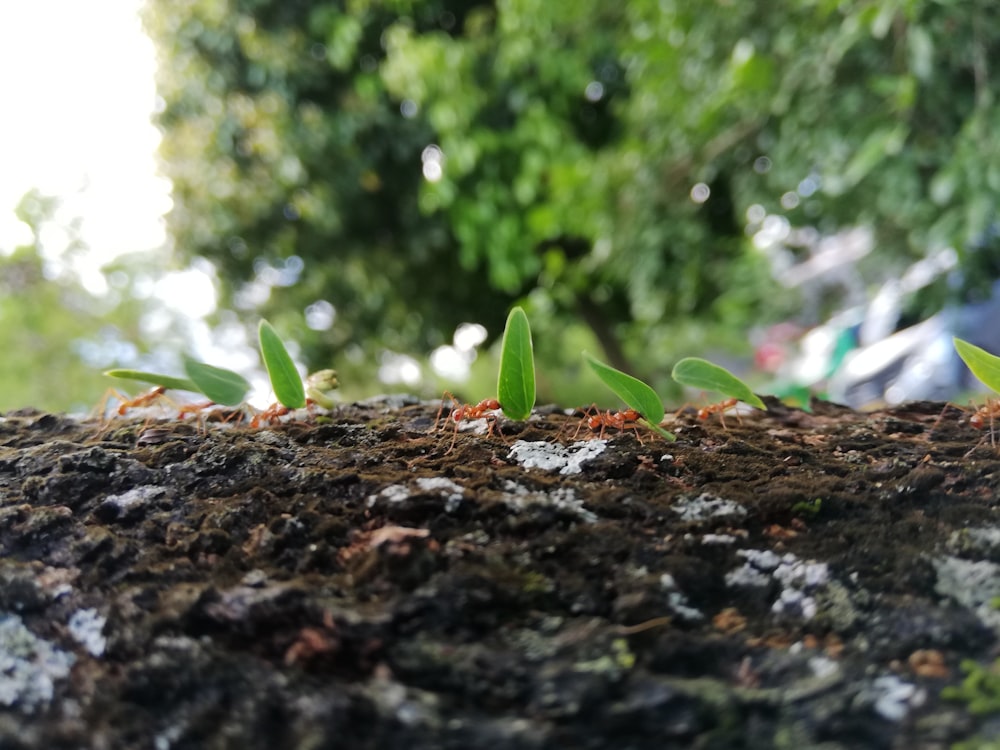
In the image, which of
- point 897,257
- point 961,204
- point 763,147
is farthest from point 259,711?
point 897,257

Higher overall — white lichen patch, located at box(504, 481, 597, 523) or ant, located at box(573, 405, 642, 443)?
ant, located at box(573, 405, 642, 443)

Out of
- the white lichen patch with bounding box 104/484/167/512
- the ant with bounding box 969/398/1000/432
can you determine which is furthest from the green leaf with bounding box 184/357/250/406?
the ant with bounding box 969/398/1000/432

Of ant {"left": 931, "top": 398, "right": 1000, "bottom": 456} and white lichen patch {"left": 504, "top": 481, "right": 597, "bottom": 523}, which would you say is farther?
ant {"left": 931, "top": 398, "right": 1000, "bottom": 456}

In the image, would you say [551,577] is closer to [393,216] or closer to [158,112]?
[393,216]

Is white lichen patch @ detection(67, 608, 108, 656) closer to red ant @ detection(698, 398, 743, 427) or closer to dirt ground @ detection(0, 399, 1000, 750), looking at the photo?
dirt ground @ detection(0, 399, 1000, 750)

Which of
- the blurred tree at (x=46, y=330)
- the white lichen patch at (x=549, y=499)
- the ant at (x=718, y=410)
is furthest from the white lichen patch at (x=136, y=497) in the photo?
the blurred tree at (x=46, y=330)

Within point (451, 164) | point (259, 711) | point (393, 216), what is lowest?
point (259, 711)

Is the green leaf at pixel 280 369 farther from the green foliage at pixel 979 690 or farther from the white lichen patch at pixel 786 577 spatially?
the green foliage at pixel 979 690
